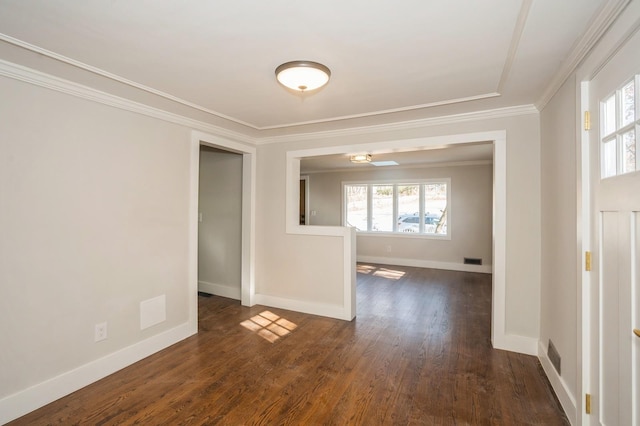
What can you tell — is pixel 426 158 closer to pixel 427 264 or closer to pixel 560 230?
pixel 427 264

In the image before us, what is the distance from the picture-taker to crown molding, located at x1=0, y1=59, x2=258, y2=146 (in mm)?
2010

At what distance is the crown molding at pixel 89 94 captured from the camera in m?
2.01

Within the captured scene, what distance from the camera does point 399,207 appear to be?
7.43 metres

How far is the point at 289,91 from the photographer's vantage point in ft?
8.28

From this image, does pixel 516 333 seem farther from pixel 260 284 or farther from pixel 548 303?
pixel 260 284

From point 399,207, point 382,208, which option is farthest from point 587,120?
point 382,208

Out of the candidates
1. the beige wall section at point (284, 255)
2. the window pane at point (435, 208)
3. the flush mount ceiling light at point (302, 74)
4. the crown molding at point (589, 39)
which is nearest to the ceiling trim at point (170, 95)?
the crown molding at point (589, 39)

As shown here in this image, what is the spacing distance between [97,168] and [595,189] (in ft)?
11.3

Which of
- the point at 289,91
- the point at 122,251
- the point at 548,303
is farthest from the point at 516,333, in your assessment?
the point at 122,251

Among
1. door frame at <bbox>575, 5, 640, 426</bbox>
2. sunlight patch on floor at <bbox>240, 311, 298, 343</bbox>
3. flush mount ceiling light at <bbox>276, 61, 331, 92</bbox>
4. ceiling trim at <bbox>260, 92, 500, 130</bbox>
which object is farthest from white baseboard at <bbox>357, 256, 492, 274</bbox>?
flush mount ceiling light at <bbox>276, 61, 331, 92</bbox>

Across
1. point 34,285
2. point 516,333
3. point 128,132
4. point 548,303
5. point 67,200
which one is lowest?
point 516,333

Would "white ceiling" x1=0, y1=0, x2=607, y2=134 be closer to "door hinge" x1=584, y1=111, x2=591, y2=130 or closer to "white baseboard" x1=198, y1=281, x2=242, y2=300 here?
"door hinge" x1=584, y1=111, x2=591, y2=130

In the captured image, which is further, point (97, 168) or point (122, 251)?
point (122, 251)

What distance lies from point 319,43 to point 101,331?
276cm
